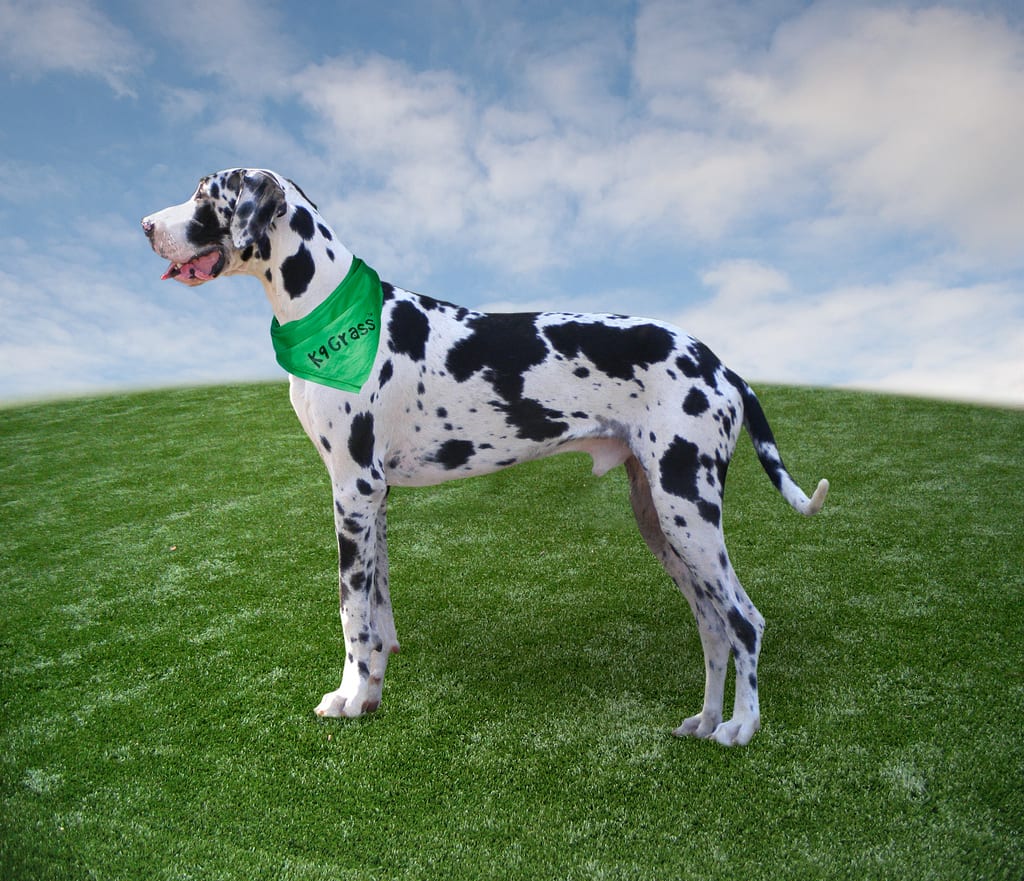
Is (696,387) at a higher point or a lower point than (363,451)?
higher

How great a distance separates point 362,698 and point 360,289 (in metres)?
1.46

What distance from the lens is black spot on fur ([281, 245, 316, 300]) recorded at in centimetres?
270

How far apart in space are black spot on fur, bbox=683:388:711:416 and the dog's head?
1475 mm

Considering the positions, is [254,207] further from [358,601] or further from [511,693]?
[511,693]

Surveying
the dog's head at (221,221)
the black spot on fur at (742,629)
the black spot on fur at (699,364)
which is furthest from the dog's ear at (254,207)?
the black spot on fur at (742,629)

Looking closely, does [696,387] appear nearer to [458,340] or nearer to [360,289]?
[458,340]

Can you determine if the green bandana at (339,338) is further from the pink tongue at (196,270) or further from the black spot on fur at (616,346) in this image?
the black spot on fur at (616,346)

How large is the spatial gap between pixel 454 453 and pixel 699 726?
1.25 meters

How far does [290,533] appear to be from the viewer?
490 cm

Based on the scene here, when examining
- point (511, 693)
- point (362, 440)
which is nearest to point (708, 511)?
point (511, 693)

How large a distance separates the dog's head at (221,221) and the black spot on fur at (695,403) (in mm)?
1475

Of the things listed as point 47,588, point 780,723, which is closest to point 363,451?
point 780,723

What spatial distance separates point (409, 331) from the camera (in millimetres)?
2768

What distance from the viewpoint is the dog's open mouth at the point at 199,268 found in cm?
265
